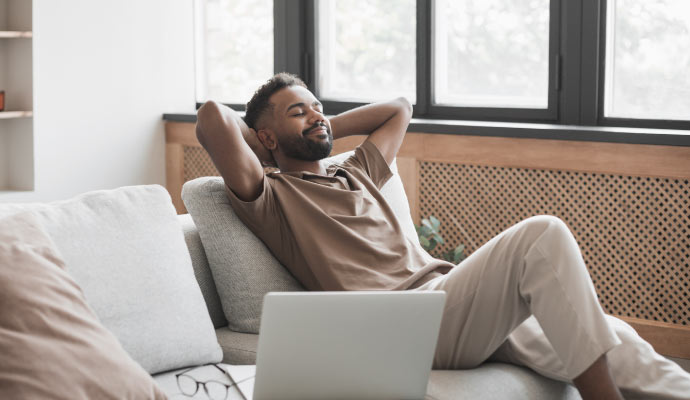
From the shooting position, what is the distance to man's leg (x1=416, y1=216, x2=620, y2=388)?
5.56ft

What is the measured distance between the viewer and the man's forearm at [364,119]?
271cm

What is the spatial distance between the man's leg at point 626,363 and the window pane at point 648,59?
1664mm

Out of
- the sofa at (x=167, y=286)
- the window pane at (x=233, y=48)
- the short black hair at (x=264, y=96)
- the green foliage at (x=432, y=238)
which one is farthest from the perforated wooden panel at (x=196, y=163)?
the sofa at (x=167, y=286)

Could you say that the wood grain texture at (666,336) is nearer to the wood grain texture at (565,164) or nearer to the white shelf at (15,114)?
the wood grain texture at (565,164)

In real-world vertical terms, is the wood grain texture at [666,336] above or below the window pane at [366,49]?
below

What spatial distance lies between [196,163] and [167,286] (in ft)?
9.26

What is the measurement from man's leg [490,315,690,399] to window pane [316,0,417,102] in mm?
2260

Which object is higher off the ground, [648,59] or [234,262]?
[648,59]

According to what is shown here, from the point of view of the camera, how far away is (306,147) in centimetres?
238

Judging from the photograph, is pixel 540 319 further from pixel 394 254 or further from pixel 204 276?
pixel 204 276

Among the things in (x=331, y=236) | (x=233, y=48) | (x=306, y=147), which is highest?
(x=233, y=48)

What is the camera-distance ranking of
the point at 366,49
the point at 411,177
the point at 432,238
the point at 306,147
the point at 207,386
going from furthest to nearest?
1. the point at 366,49
2. the point at 411,177
3. the point at 432,238
4. the point at 306,147
5. the point at 207,386

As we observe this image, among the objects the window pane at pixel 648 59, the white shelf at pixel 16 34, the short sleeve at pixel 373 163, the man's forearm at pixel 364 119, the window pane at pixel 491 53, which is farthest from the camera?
the white shelf at pixel 16 34

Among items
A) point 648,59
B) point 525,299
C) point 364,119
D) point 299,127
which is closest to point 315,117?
point 299,127
